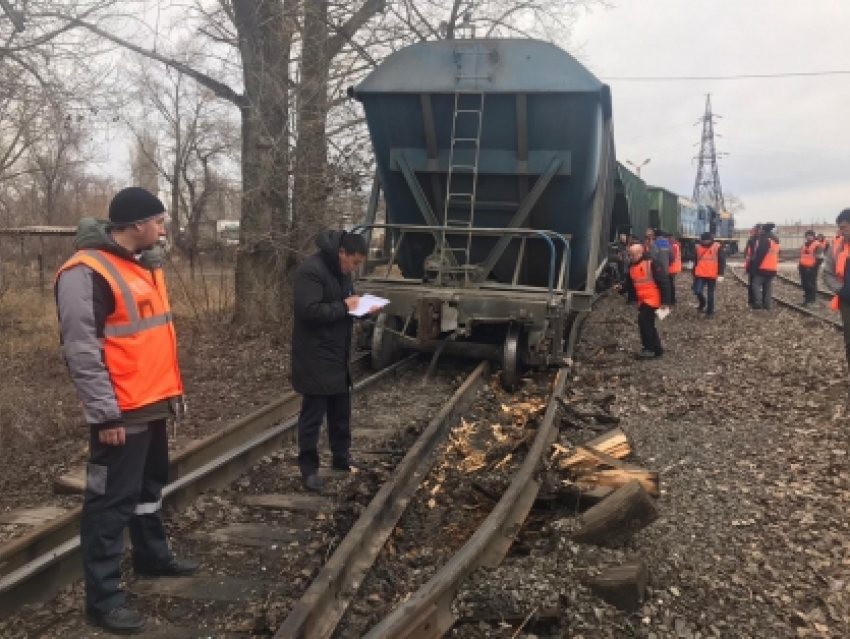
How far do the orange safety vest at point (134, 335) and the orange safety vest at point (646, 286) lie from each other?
24.9ft

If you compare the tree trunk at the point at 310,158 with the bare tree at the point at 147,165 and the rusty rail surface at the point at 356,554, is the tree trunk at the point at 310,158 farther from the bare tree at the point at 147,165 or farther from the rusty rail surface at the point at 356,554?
the bare tree at the point at 147,165

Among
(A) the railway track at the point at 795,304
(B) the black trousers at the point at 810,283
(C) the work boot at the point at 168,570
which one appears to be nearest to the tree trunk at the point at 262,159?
(C) the work boot at the point at 168,570

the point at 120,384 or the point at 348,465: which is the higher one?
the point at 120,384

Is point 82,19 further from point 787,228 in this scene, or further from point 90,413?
point 787,228

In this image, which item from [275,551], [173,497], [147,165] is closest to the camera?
[275,551]

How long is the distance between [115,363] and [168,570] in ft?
4.04

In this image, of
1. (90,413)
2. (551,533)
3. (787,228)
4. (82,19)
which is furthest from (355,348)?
(787,228)

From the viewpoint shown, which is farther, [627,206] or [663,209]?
[663,209]

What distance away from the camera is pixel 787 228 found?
98.4 m

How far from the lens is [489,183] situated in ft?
29.5

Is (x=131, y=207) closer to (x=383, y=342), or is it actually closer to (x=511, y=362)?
(x=511, y=362)

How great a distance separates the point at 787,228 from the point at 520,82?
103 metres

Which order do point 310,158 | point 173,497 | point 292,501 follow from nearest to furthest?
1. point 173,497
2. point 292,501
3. point 310,158

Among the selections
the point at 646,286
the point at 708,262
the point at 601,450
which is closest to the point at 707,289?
the point at 708,262
